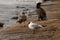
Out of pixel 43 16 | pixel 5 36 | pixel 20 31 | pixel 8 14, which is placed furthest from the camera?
pixel 8 14

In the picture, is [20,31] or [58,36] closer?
[58,36]

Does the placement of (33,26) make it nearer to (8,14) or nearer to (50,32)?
(50,32)

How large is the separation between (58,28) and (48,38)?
0.78 meters

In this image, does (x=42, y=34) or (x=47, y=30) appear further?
(x=47, y=30)

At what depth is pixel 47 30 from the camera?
4.29 metres

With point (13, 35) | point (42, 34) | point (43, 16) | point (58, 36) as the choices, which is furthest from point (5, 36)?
point (43, 16)

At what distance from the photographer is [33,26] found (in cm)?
420

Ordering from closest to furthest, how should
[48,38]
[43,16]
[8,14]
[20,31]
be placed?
[48,38] < [20,31] < [43,16] < [8,14]

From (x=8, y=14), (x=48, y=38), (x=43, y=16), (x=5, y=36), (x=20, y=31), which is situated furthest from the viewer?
(x=8, y=14)

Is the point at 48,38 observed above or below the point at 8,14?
above

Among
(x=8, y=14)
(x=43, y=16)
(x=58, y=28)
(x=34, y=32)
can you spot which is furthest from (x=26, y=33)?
(x=8, y=14)

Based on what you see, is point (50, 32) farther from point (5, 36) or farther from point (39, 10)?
point (39, 10)

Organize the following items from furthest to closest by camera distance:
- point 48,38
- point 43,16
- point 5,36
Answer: point 43,16
point 5,36
point 48,38

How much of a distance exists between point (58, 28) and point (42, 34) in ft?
1.85
